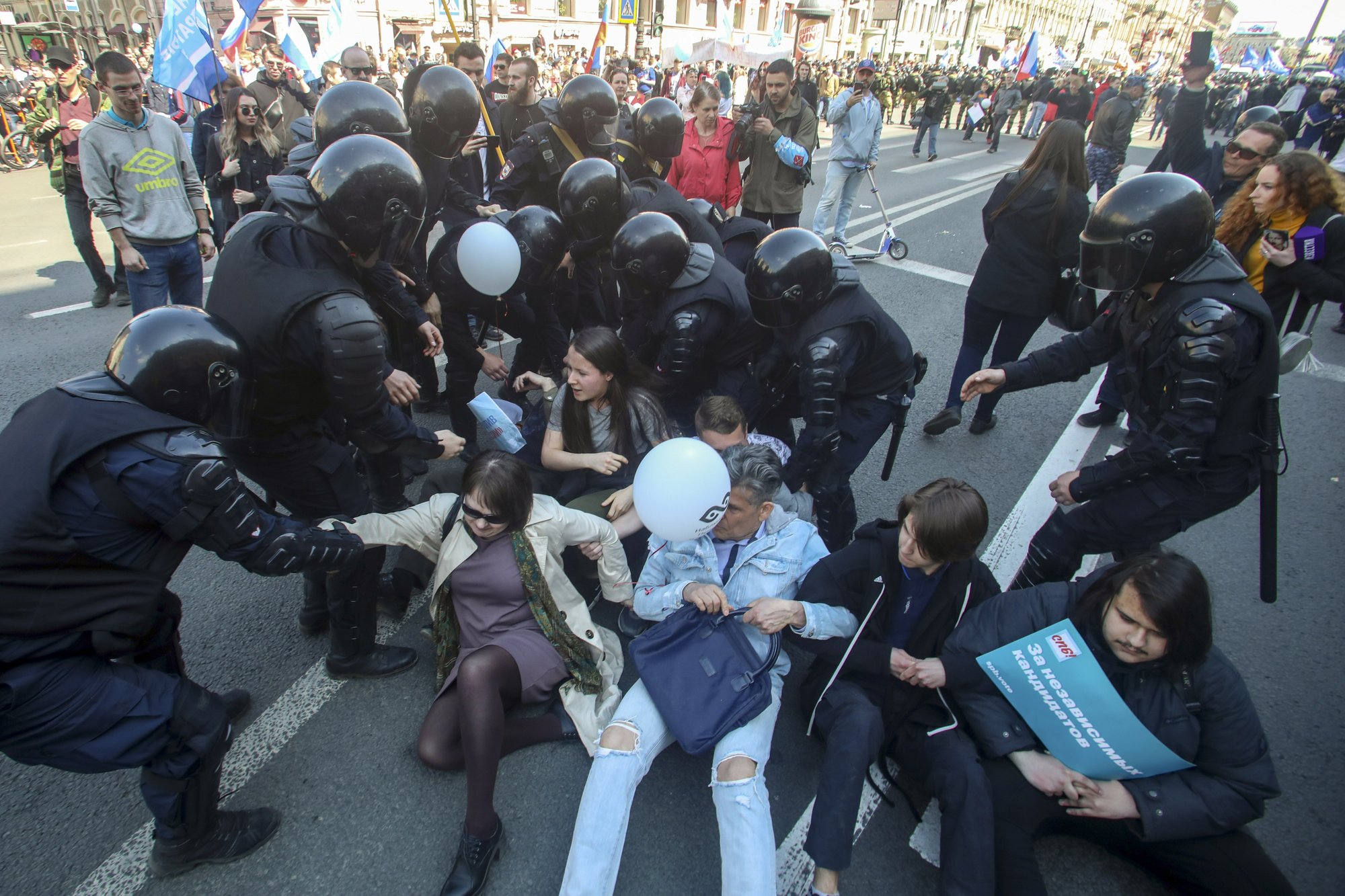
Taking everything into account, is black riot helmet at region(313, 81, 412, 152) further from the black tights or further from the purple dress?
the black tights

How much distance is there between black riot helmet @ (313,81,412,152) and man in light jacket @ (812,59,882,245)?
5.11 meters

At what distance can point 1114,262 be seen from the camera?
253 cm

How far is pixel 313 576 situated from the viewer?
2709 mm

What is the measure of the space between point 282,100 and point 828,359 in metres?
7.07

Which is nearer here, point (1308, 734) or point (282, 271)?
point (282, 271)

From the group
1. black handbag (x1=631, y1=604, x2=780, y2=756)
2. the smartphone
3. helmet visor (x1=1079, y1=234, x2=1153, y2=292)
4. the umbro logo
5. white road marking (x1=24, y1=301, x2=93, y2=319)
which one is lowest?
white road marking (x1=24, y1=301, x2=93, y2=319)

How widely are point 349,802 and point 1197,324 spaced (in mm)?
3159

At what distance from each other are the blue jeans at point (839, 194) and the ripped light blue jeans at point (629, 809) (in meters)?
6.55

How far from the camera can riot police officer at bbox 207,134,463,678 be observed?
215 centimetres

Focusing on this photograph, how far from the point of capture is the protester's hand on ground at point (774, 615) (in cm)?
223

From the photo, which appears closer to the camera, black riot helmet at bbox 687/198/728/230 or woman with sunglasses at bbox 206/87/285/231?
black riot helmet at bbox 687/198/728/230

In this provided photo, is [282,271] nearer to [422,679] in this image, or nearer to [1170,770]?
[422,679]

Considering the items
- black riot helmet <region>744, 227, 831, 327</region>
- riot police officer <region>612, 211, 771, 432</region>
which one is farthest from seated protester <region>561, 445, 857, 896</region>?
riot police officer <region>612, 211, 771, 432</region>

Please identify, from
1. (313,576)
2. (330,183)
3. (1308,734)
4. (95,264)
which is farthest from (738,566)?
(95,264)
